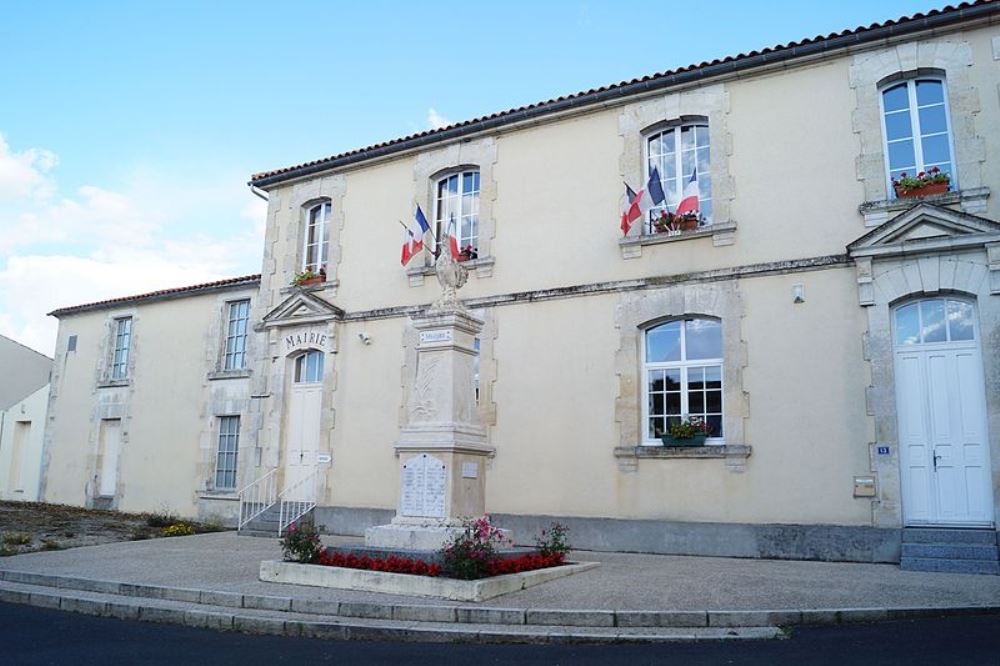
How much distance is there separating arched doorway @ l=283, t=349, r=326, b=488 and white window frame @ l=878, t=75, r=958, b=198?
358 inches

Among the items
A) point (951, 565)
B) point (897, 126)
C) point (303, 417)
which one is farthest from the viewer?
point (303, 417)

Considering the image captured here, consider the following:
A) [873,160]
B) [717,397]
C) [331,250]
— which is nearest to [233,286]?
[331,250]

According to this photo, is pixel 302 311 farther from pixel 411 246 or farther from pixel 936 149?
pixel 936 149

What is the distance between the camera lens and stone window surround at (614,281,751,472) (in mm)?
10141

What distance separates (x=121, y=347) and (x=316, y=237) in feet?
21.1

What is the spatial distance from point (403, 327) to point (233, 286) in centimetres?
493

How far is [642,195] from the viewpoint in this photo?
10922 millimetres

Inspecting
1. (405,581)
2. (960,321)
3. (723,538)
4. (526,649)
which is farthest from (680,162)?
(526,649)

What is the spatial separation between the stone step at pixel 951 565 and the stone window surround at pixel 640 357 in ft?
6.96

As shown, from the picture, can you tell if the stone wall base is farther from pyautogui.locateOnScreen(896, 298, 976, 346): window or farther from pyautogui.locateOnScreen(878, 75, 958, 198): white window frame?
pyautogui.locateOnScreen(878, 75, 958, 198): white window frame

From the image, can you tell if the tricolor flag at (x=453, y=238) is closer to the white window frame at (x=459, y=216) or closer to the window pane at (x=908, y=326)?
the white window frame at (x=459, y=216)

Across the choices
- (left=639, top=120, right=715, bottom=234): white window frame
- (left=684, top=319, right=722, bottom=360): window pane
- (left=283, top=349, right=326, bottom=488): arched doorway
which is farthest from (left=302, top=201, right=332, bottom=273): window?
(left=684, top=319, right=722, bottom=360): window pane

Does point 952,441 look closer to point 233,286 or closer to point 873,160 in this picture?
point 873,160

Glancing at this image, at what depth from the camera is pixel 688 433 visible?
1030 centimetres
